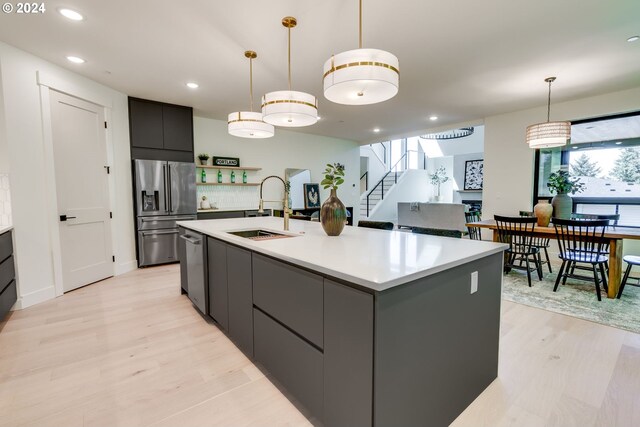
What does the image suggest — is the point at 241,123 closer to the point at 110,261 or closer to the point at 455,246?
the point at 455,246

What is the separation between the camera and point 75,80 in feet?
12.3

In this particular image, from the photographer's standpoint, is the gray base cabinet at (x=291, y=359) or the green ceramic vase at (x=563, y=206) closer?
the gray base cabinet at (x=291, y=359)

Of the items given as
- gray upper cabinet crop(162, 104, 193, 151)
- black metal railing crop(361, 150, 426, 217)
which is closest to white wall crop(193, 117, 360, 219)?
gray upper cabinet crop(162, 104, 193, 151)

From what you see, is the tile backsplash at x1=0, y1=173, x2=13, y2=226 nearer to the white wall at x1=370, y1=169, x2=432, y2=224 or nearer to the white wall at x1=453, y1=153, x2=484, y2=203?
the white wall at x1=370, y1=169, x2=432, y2=224

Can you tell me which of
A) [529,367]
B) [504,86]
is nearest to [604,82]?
[504,86]

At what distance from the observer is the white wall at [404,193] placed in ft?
32.0

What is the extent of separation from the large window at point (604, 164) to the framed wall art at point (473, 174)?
551cm

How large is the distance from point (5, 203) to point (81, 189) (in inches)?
33.6

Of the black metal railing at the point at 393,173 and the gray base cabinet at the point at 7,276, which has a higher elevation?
the black metal railing at the point at 393,173

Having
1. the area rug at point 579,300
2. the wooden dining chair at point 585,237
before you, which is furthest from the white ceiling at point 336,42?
the area rug at point 579,300

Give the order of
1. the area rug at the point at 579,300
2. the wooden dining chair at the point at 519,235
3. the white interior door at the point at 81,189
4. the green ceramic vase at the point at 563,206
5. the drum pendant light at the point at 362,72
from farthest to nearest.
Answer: the green ceramic vase at the point at 563,206 → the wooden dining chair at the point at 519,235 → the white interior door at the point at 81,189 → the area rug at the point at 579,300 → the drum pendant light at the point at 362,72

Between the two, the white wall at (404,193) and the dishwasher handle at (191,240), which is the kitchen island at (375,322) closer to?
the dishwasher handle at (191,240)

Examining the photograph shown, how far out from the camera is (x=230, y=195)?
20.7 feet

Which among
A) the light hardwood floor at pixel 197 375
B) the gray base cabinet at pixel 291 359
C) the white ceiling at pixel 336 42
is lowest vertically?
the light hardwood floor at pixel 197 375
